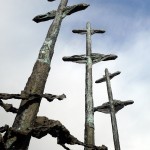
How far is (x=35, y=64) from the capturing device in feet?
18.6

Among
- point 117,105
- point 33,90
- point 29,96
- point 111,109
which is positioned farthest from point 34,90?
point 117,105

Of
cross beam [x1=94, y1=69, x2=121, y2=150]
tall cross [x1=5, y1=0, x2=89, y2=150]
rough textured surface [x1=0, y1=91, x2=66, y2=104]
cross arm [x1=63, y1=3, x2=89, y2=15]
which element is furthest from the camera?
cross beam [x1=94, y1=69, x2=121, y2=150]

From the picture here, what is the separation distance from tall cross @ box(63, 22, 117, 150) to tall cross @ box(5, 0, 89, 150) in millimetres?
3027

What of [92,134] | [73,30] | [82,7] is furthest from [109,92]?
[82,7]

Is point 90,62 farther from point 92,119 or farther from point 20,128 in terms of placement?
point 20,128

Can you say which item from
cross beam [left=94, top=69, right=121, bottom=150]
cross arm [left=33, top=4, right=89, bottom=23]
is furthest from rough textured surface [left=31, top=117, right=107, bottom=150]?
cross beam [left=94, top=69, right=121, bottom=150]

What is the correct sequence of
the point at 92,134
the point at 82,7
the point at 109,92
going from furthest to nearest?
the point at 109,92 → the point at 92,134 → the point at 82,7

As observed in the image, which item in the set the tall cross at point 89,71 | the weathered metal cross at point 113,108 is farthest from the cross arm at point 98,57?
the weathered metal cross at point 113,108

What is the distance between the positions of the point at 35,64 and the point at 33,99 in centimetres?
90

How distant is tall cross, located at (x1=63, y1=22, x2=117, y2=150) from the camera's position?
8.44 m

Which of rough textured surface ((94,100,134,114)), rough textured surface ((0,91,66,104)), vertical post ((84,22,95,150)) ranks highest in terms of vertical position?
rough textured surface ((94,100,134,114))

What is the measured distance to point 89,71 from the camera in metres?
10.0

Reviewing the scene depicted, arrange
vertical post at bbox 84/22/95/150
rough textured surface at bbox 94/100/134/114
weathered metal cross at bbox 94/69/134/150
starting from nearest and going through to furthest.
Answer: vertical post at bbox 84/22/95/150 < weathered metal cross at bbox 94/69/134/150 < rough textured surface at bbox 94/100/134/114

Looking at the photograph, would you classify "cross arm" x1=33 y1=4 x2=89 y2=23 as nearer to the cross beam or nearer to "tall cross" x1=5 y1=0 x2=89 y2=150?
"tall cross" x1=5 y1=0 x2=89 y2=150
